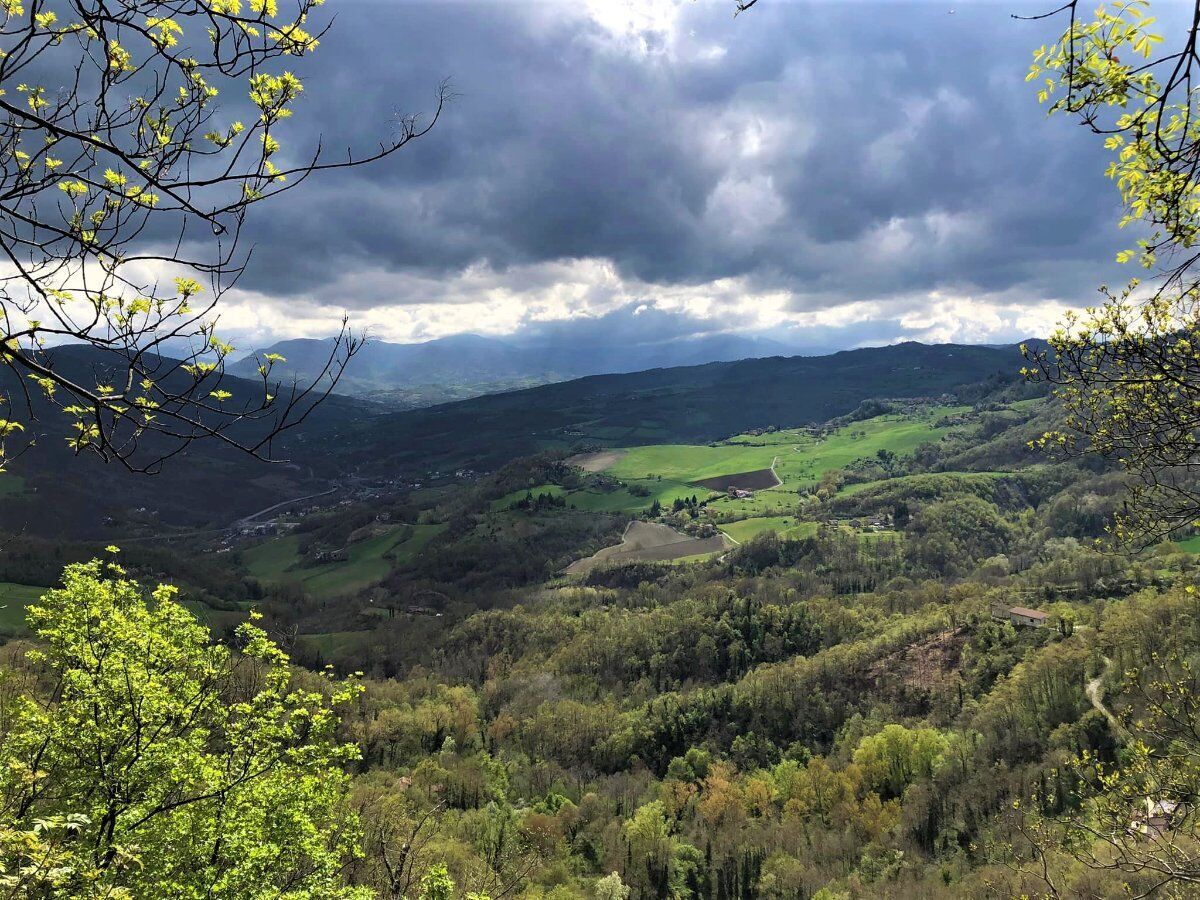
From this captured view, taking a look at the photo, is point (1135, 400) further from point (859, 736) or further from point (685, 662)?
point (685, 662)

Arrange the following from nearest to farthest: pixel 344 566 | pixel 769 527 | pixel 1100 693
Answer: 1. pixel 1100 693
2. pixel 769 527
3. pixel 344 566

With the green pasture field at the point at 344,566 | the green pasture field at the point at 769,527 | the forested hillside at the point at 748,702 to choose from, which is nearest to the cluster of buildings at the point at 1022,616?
the forested hillside at the point at 748,702

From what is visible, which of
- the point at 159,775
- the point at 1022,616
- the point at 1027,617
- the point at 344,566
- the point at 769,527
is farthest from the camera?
the point at 344,566

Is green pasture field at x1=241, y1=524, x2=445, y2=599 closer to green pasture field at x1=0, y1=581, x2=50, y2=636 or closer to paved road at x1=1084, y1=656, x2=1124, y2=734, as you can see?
green pasture field at x1=0, y1=581, x2=50, y2=636

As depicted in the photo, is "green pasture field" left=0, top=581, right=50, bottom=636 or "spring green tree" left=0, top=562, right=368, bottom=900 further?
"green pasture field" left=0, top=581, right=50, bottom=636

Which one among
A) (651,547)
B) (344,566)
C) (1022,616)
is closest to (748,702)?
(1022,616)

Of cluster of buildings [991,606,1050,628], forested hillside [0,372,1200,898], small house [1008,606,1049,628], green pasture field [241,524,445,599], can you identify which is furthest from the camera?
green pasture field [241,524,445,599]

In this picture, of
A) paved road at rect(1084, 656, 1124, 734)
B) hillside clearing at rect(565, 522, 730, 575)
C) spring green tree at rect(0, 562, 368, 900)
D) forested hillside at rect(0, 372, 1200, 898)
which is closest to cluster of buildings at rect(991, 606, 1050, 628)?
forested hillside at rect(0, 372, 1200, 898)

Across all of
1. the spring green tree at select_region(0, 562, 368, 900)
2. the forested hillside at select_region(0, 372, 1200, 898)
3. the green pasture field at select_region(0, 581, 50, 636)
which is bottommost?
the forested hillside at select_region(0, 372, 1200, 898)

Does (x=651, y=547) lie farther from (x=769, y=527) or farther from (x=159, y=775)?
(x=159, y=775)

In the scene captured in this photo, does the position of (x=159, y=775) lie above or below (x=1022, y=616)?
above

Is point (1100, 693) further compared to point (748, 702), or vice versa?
point (748, 702)

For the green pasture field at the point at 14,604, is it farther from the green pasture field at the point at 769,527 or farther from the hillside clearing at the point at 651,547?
the green pasture field at the point at 769,527

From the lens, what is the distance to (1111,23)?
5902 mm
